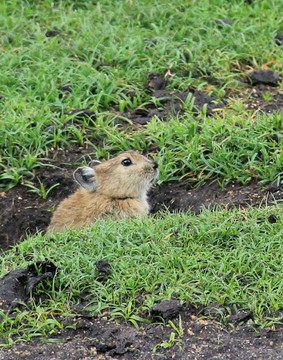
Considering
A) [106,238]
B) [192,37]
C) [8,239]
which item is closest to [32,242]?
[106,238]

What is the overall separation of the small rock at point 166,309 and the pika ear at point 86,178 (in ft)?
9.02

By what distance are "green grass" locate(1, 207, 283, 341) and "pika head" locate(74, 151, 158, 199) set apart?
1276 mm

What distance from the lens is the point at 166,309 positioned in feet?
17.4

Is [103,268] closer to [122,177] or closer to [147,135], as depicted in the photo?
[122,177]

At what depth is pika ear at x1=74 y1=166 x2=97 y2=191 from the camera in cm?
778

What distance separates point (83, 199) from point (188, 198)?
48.0 inches

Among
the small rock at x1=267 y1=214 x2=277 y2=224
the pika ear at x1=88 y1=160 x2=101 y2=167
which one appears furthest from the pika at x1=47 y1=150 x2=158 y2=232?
the small rock at x1=267 y1=214 x2=277 y2=224

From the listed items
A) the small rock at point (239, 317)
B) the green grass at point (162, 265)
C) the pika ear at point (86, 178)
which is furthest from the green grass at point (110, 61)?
the small rock at point (239, 317)

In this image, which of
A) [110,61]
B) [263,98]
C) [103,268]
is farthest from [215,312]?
[110,61]

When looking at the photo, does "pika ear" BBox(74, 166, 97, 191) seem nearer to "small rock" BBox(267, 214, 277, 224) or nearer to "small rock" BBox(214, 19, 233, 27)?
"small rock" BBox(267, 214, 277, 224)

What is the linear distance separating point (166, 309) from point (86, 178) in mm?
2861

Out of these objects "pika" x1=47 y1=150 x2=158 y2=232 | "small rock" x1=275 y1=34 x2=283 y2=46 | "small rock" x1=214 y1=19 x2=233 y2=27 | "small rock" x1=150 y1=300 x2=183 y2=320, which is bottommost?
"pika" x1=47 y1=150 x2=158 y2=232

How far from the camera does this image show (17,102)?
9.29 meters

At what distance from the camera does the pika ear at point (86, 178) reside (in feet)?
25.5
